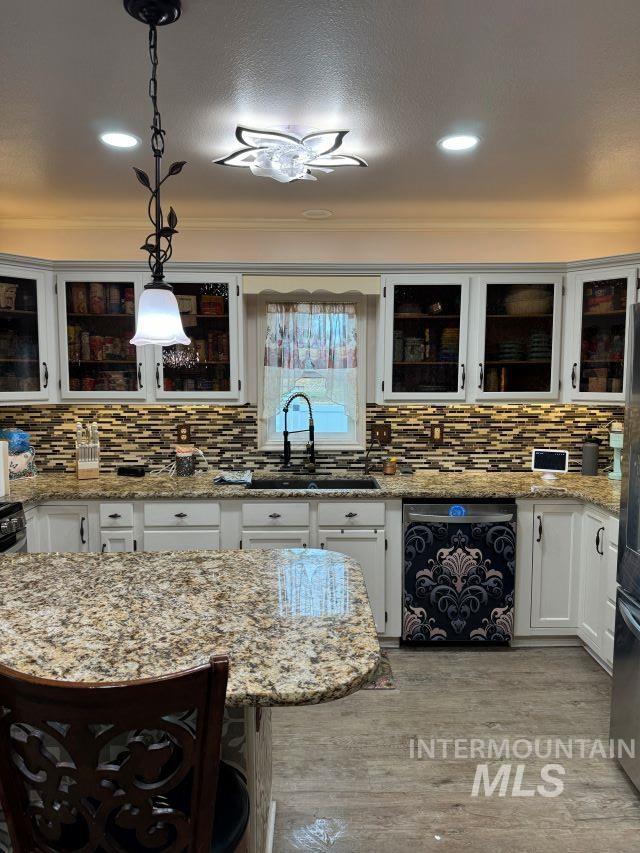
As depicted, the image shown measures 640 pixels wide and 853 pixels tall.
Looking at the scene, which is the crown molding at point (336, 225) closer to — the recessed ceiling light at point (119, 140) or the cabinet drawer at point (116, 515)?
the recessed ceiling light at point (119, 140)

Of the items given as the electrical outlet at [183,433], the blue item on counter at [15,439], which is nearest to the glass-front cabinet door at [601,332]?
the electrical outlet at [183,433]

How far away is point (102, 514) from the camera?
3119mm

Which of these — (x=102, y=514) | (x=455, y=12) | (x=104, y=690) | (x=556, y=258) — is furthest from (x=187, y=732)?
(x=556, y=258)

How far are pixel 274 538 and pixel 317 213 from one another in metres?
2.02

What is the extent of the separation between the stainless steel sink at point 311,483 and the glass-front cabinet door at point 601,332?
4.77 ft

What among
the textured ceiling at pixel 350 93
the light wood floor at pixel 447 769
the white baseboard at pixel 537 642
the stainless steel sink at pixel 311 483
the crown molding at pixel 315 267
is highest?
the textured ceiling at pixel 350 93

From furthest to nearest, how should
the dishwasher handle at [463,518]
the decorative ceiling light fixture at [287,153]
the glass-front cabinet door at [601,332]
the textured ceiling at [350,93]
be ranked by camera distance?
the glass-front cabinet door at [601,332]
the dishwasher handle at [463,518]
the decorative ceiling light fixture at [287,153]
the textured ceiling at [350,93]

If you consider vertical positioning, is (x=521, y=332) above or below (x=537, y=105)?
below

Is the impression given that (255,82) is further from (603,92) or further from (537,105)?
(603,92)

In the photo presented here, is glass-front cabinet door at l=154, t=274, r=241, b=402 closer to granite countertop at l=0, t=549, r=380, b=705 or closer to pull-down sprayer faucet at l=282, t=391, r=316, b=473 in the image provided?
pull-down sprayer faucet at l=282, t=391, r=316, b=473

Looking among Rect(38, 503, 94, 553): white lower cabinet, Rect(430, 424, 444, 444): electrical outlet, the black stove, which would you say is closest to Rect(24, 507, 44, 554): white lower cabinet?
Rect(38, 503, 94, 553): white lower cabinet

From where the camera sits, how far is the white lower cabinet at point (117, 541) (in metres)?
3.13

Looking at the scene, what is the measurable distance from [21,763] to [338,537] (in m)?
2.32

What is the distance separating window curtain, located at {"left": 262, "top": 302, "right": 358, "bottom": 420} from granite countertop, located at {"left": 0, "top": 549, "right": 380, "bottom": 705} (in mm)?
1917
